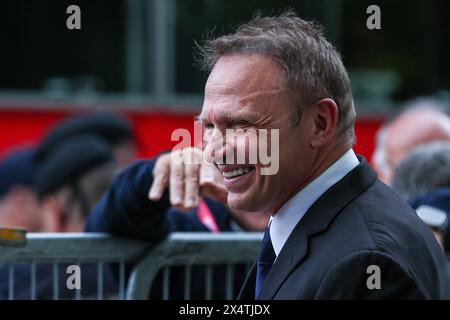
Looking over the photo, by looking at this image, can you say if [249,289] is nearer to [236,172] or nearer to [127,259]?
[236,172]

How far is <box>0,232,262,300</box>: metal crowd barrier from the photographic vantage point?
10.6 ft

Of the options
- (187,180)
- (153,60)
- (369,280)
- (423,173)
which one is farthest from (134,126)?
(369,280)

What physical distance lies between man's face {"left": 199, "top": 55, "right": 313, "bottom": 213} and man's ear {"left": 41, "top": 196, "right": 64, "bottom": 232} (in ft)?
7.03

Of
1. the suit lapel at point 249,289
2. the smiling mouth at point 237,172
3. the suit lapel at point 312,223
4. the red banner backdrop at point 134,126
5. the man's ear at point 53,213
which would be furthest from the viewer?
the red banner backdrop at point 134,126

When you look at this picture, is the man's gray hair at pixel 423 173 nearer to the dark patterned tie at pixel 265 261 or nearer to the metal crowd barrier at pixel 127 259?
the metal crowd barrier at pixel 127 259

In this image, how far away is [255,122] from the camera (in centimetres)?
221

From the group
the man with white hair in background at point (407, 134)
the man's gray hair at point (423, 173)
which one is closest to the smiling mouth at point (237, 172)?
the man's gray hair at point (423, 173)

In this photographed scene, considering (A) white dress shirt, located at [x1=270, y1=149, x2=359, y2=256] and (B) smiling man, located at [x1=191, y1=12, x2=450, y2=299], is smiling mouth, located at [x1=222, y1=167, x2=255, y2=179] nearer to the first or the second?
(B) smiling man, located at [x1=191, y1=12, x2=450, y2=299]

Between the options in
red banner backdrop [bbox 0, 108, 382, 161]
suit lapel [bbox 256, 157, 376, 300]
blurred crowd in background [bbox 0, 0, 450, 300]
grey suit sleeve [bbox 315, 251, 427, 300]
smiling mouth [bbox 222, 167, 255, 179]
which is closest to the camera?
grey suit sleeve [bbox 315, 251, 427, 300]

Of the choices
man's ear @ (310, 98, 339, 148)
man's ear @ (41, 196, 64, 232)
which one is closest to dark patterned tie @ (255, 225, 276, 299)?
man's ear @ (310, 98, 339, 148)

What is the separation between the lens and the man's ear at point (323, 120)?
2232 millimetres

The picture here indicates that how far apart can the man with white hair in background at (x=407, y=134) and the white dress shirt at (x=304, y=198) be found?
7.97 feet
